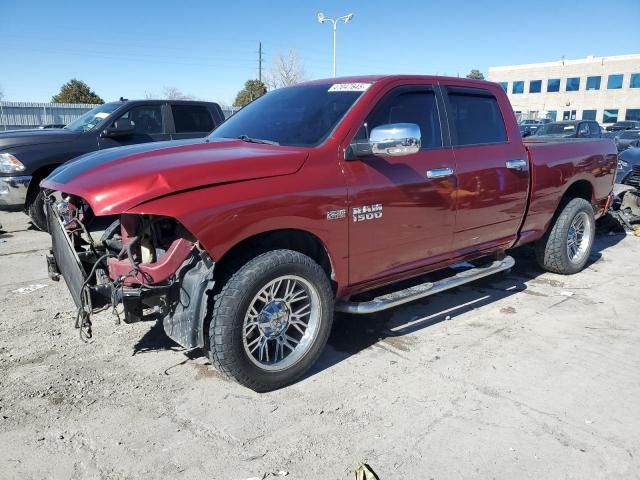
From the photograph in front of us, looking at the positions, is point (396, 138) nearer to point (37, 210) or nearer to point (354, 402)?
point (354, 402)

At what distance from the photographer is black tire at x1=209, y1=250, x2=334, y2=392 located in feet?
9.50

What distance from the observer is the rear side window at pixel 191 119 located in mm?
8484

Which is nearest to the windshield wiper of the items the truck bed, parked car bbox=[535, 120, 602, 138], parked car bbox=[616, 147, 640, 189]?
the truck bed

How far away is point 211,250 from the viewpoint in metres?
2.77

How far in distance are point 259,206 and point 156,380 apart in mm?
1385

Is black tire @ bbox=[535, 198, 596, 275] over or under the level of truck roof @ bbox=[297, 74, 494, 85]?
under

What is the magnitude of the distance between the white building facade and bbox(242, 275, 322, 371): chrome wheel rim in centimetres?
5469

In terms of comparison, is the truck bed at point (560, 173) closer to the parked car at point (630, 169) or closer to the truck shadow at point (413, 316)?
the truck shadow at point (413, 316)

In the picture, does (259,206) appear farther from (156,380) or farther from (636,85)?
(636,85)

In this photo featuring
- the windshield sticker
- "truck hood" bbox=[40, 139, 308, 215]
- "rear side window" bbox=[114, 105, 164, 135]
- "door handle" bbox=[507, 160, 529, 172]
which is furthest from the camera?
"rear side window" bbox=[114, 105, 164, 135]

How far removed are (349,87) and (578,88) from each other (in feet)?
217

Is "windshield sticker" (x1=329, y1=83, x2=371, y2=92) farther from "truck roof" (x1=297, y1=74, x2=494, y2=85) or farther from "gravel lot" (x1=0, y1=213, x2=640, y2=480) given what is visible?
"gravel lot" (x1=0, y1=213, x2=640, y2=480)

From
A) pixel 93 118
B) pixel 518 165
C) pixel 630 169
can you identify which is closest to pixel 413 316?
pixel 518 165

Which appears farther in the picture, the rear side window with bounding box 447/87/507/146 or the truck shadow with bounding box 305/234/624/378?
the rear side window with bounding box 447/87/507/146
